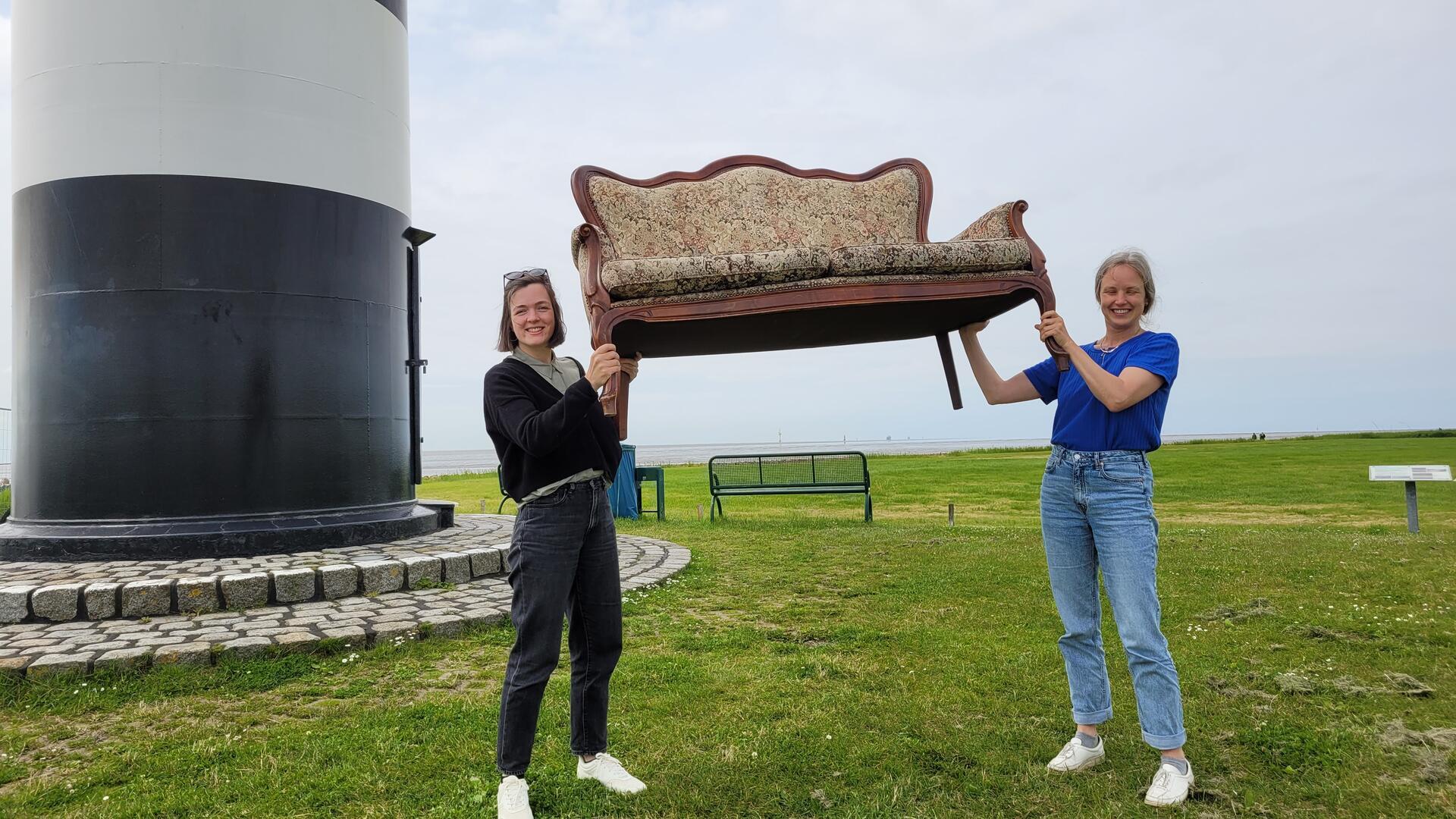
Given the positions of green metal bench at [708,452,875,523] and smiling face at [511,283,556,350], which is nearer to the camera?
smiling face at [511,283,556,350]

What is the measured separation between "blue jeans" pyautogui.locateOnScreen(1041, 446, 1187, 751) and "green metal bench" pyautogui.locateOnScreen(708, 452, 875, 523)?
953cm

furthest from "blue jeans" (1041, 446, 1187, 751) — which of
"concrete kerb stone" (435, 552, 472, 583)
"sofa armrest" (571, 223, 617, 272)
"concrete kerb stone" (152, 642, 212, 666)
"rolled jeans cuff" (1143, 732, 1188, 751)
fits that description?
"concrete kerb stone" (435, 552, 472, 583)

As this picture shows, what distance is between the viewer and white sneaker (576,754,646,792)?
10.7 feet

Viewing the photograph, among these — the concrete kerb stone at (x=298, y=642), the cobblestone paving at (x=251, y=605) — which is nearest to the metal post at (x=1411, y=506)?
the cobblestone paving at (x=251, y=605)

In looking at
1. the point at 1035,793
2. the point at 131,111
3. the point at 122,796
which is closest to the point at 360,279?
the point at 131,111

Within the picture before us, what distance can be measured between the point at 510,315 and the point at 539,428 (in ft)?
2.04

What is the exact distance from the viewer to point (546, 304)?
3.32 metres

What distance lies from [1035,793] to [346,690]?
12.2 feet

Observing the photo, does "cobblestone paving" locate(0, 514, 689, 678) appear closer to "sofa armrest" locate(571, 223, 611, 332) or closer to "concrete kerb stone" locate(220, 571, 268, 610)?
"concrete kerb stone" locate(220, 571, 268, 610)

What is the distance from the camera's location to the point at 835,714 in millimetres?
4113

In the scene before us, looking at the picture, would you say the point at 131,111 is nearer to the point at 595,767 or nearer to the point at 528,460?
the point at 528,460

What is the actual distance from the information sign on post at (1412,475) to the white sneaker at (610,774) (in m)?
12.0

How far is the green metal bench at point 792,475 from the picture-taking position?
13414 mm

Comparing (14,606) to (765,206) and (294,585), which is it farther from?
(765,206)
